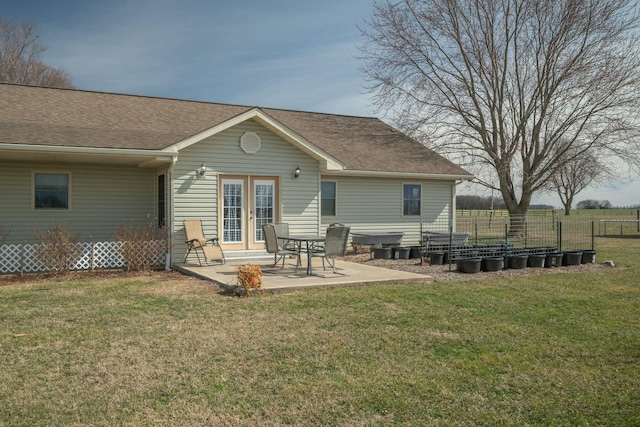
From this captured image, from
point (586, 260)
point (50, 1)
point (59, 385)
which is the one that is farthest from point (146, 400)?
point (50, 1)

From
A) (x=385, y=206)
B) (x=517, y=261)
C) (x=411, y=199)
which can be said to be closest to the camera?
(x=517, y=261)

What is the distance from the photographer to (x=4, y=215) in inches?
493

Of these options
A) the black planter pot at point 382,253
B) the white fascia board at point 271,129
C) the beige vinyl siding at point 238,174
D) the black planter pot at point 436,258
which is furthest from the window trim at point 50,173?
the black planter pot at point 436,258

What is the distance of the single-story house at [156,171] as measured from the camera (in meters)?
12.2

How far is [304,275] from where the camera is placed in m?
10.5

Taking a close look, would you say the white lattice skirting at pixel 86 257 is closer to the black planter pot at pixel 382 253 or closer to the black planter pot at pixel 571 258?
the black planter pot at pixel 382 253

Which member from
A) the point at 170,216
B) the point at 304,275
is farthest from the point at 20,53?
the point at 304,275

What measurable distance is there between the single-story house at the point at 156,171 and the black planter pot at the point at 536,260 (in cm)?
524

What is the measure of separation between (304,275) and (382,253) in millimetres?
4266

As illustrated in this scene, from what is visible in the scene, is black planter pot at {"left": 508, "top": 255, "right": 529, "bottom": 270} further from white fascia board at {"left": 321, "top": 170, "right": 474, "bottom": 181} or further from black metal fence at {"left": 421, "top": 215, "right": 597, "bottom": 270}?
white fascia board at {"left": 321, "top": 170, "right": 474, "bottom": 181}

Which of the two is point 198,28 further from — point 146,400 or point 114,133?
point 146,400

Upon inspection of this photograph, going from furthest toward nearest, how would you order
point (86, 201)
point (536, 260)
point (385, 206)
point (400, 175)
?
point (385, 206)
point (400, 175)
point (86, 201)
point (536, 260)

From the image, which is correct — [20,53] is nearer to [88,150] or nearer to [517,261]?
[88,150]

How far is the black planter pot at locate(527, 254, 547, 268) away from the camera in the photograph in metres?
12.7
